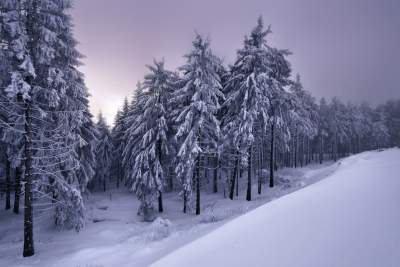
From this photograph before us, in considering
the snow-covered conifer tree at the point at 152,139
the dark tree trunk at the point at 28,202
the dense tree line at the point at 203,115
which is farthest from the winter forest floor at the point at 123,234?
the dense tree line at the point at 203,115

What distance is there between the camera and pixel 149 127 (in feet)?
71.8

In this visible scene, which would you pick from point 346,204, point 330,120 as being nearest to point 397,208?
point 346,204

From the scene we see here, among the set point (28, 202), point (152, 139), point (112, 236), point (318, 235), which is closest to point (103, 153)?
point (152, 139)

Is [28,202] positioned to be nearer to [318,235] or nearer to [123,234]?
[123,234]

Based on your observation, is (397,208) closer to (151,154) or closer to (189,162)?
(189,162)

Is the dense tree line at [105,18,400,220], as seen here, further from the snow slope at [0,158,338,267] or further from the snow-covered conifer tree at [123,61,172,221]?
the snow slope at [0,158,338,267]

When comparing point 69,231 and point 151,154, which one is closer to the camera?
point 69,231

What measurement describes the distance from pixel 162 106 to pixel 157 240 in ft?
43.6

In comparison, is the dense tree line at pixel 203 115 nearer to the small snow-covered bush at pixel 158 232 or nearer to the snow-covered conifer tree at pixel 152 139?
the snow-covered conifer tree at pixel 152 139

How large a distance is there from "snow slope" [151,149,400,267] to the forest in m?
10.1

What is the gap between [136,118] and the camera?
23359 millimetres

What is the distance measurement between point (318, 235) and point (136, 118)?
21.1 meters

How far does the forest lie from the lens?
464 inches

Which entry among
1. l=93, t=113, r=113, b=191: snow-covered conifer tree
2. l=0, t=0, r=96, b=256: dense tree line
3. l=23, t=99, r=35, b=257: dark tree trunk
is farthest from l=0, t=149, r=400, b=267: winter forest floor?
l=93, t=113, r=113, b=191: snow-covered conifer tree
